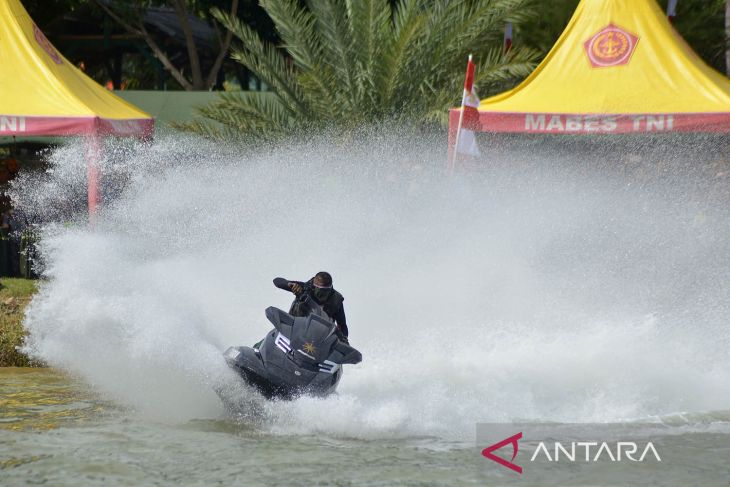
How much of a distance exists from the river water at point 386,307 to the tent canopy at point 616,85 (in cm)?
132

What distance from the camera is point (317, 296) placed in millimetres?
9422

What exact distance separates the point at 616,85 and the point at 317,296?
709cm

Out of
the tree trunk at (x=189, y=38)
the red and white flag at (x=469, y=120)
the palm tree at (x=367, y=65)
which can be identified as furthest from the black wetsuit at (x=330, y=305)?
the tree trunk at (x=189, y=38)

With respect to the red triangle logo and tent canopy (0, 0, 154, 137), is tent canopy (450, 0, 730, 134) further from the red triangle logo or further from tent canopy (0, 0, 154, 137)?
the red triangle logo

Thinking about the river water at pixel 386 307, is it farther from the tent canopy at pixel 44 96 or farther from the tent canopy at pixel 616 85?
the tent canopy at pixel 616 85

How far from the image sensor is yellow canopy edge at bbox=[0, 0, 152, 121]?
14834mm

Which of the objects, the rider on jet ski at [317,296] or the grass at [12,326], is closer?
the rider on jet ski at [317,296]

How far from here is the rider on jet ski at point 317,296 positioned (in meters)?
9.31

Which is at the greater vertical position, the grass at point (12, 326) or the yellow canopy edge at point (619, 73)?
the yellow canopy edge at point (619, 73)

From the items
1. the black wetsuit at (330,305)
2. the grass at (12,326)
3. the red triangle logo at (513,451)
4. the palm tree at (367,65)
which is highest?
the palm tree at (367,65)

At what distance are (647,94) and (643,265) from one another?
228 centimetres

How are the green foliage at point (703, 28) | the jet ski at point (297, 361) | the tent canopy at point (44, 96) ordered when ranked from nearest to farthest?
the jet ski at point (297, 361) → the tent canopy at point (44, 96) → the green foliage at point (703, 28)

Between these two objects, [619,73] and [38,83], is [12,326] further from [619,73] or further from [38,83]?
[619,73]

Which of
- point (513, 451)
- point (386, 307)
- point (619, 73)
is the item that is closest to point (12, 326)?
point (386, 307)
